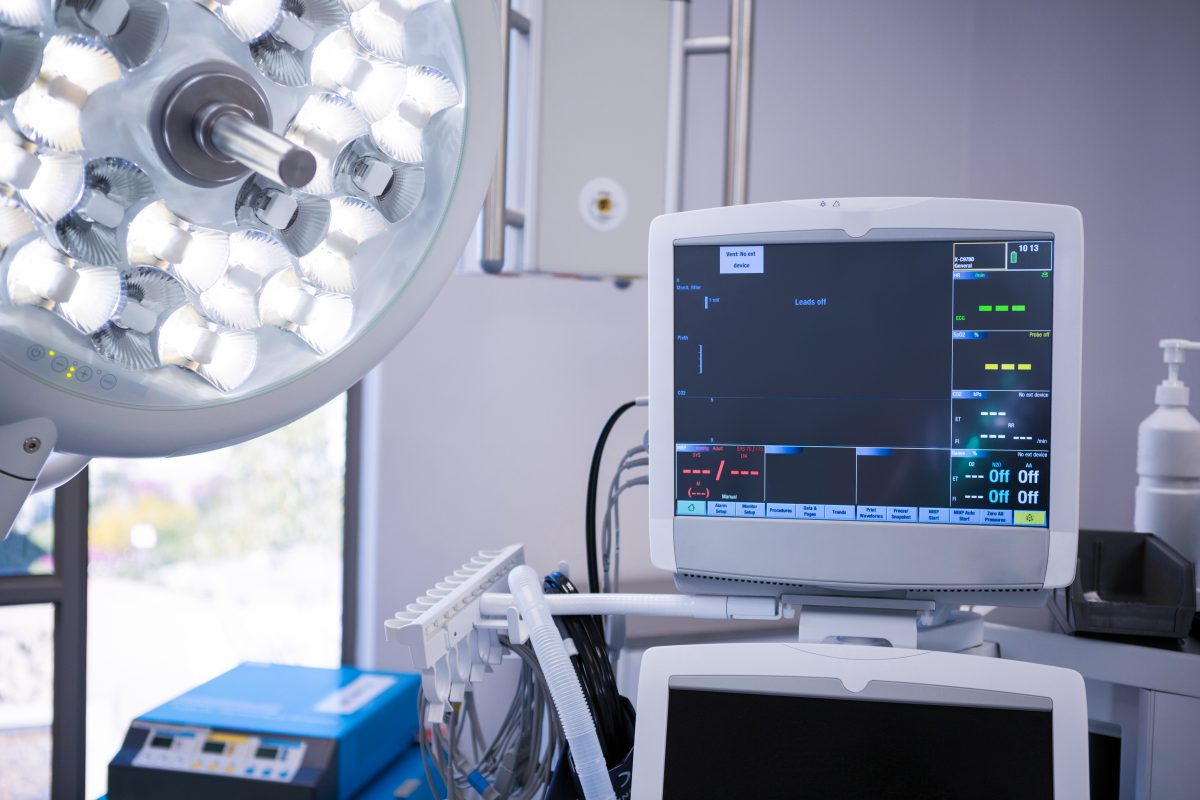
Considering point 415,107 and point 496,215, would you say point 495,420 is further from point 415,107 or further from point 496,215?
point 415,107

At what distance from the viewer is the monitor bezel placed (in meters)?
0.75

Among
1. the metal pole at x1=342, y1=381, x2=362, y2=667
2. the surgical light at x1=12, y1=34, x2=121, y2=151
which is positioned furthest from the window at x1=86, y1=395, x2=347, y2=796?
the surgical light at x1=12, y1=34, x2=121, y2=151

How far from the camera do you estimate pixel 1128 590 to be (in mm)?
1137

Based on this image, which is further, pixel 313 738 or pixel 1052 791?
pixel 313 738

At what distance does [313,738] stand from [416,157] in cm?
80

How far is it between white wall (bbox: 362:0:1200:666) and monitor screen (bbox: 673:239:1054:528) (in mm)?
1130

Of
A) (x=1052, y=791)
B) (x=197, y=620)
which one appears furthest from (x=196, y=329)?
(x=197, y=620)

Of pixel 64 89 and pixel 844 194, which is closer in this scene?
pixel 64 89

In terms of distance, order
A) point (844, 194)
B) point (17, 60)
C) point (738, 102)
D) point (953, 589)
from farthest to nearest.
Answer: point (844, 194)
point (738, 102)
point (953, 589)
point (17, 60)

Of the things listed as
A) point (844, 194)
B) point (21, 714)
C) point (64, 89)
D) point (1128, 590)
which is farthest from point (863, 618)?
point (21, 714)

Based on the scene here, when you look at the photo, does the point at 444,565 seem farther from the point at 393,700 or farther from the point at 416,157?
the point at 416,157

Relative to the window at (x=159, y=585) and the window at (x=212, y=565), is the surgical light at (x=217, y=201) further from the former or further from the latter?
the window at (x=212, y=565)

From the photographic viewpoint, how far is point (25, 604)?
1.92 meters

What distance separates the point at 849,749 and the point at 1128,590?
57 centimetres
